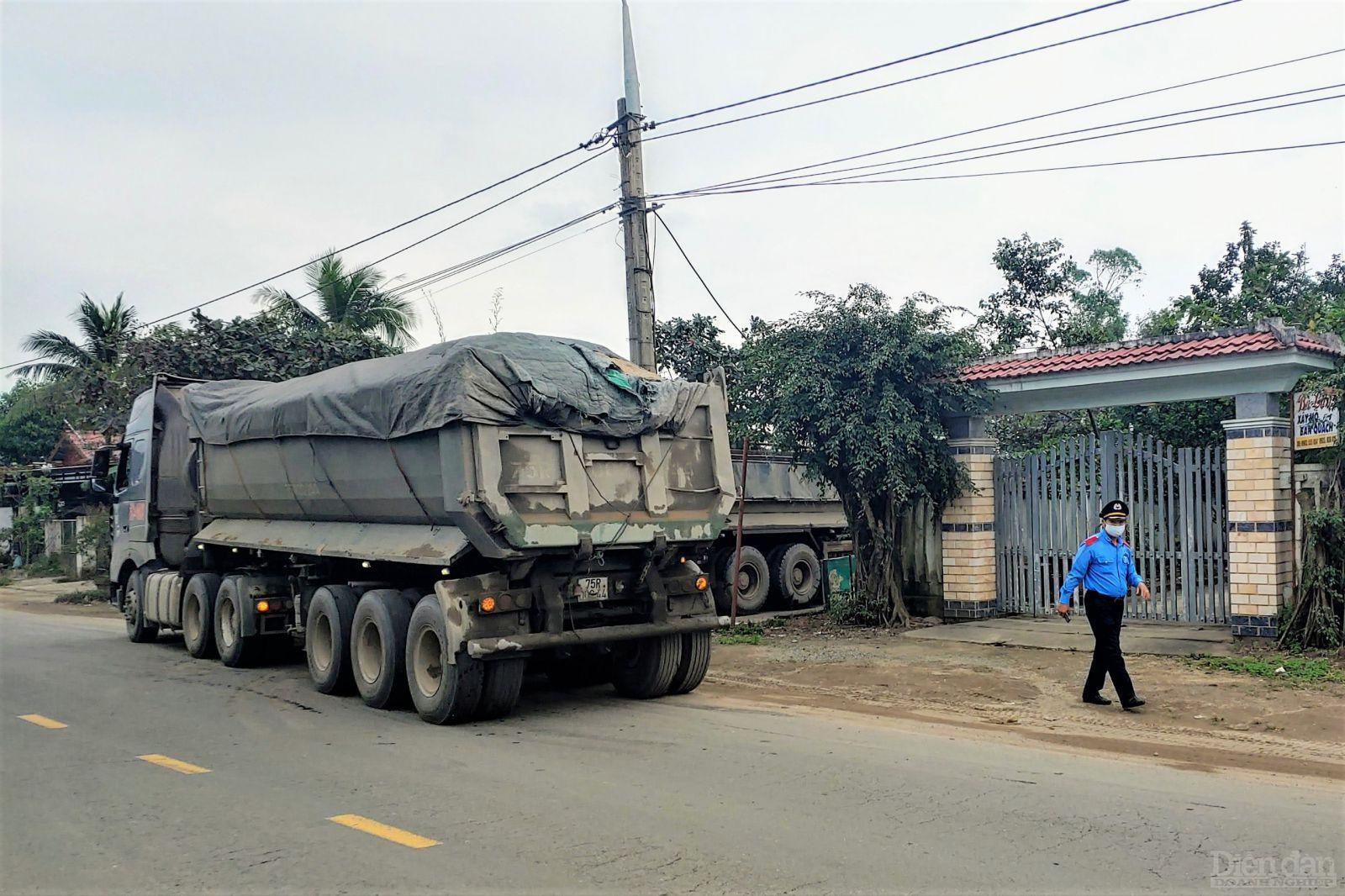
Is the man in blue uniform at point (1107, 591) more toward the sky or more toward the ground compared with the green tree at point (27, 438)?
more toward the ground

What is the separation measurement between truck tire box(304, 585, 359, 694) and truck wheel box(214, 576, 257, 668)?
177 cm

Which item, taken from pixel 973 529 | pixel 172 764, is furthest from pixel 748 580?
pixel 172 764

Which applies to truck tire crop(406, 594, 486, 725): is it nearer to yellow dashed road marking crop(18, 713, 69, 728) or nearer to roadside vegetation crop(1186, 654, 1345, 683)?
yellow dashed road marking crop(18, 713, 69, 728)

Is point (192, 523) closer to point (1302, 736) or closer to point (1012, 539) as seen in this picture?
point (1012, 539)

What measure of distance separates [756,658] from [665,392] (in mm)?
3982

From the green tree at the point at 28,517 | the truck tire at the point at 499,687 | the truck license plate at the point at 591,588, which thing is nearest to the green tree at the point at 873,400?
the truck license plate at the point at 591,588

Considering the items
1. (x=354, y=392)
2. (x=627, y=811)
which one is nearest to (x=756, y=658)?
(x=354, y=392)

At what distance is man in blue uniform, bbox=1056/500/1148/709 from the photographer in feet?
29.0

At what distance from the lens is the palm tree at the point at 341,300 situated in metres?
25.1

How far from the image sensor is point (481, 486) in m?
8.29

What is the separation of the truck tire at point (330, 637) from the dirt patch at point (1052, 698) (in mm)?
3435

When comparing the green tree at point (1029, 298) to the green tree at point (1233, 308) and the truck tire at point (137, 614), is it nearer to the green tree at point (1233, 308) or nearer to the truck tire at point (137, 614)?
the green tree at point (1233, 308)

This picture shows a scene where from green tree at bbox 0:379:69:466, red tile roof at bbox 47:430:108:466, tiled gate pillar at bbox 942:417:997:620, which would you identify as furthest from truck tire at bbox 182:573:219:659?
green tree at bbox 0:379:69:466

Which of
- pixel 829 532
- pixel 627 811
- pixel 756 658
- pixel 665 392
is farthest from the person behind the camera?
pixel 829 532
